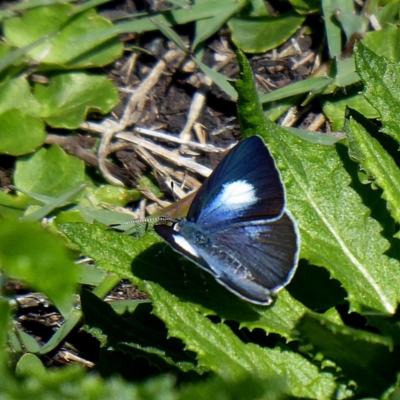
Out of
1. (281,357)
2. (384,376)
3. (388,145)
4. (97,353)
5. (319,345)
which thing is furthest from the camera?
(97,353)

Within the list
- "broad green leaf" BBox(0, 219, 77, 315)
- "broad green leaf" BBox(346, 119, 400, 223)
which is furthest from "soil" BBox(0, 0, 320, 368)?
"broad green leaf" BBox(0, 219, 77, 315)

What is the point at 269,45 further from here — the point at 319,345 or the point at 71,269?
the point at 71,269

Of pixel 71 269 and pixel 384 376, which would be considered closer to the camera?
pixel 71 269

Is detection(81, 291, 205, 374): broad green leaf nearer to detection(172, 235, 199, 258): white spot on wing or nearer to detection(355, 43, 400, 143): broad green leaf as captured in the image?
detection(172, 235, 199, 258): white spot on wing

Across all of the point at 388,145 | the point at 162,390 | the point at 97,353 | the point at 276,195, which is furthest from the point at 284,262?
the point at 162,390

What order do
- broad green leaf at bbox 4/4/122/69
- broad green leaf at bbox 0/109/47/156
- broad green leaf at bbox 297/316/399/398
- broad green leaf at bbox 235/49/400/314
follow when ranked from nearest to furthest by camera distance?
broad green leaf at bbox 297/316/399/398
broad green leaf at bbox 235/49/400/314
broad green leaf at bbox 0/109/47/156
broad green leaf at bbox 4/4/122/69

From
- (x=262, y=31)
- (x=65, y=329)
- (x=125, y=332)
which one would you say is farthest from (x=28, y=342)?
(x=262, y=31)
